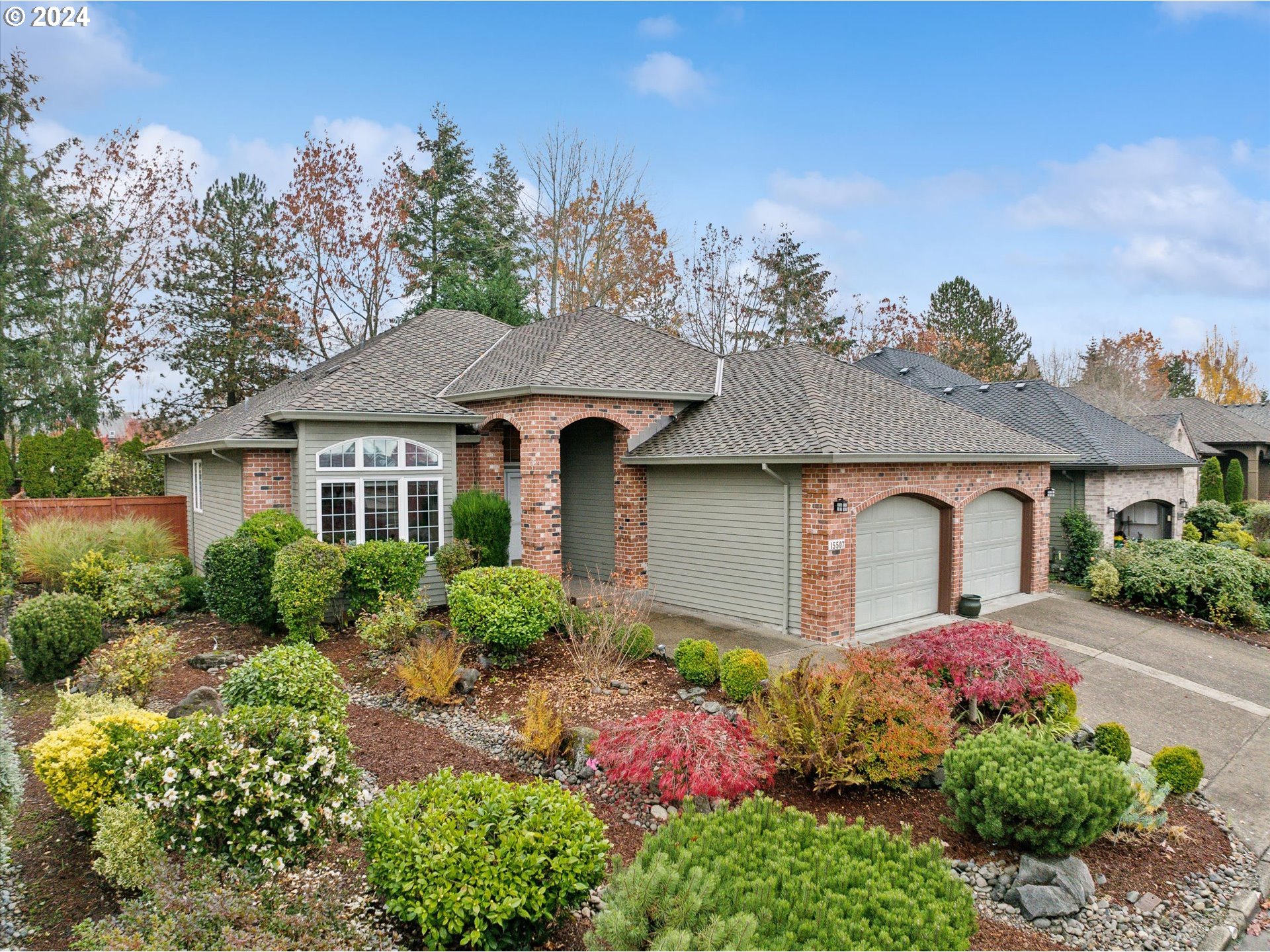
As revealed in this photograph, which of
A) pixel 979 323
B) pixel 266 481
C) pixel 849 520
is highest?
pixel 979 323

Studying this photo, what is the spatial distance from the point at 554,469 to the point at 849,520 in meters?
5.10

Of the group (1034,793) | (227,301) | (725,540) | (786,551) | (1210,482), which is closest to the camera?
(1034,793)

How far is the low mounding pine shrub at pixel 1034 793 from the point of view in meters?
4.79

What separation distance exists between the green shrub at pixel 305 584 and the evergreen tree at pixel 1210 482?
2835 cm

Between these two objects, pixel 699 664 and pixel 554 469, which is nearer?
pixel 699 664

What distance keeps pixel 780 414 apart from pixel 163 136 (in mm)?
24406

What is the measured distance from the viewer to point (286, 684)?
20.3 feet

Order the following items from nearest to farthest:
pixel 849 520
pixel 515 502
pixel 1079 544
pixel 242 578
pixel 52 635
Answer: pixel 52 635 < pixel 849 520 < pixel 242 578 < pixel 515 502 < pixel 1079 544

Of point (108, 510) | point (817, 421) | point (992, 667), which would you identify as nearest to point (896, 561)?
point (817, 421)

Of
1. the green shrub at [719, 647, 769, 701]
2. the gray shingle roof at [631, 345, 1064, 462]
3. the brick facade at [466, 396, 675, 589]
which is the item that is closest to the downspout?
the gray shingle roof at [631, 345, 1064, 462]

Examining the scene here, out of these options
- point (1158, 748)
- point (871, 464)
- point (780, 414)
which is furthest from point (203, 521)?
point (1158, 748)

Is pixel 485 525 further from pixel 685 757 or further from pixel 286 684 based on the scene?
pixel 685 757

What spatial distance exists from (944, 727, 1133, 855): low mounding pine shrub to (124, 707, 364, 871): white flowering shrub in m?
4.30

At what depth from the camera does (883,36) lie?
370 inches
